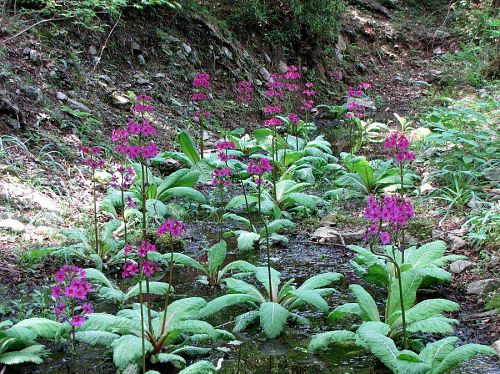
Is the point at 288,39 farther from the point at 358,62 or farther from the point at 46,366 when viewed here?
the point at 46,366

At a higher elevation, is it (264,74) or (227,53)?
(227,53)

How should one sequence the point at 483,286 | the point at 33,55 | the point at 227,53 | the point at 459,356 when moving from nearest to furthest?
1. the point at 459,356
2. the point at 483,286
3. the point at 33,55
4. the point at 227,53

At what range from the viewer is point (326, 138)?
9625 mm

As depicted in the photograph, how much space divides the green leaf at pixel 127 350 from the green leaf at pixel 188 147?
13.0 feet

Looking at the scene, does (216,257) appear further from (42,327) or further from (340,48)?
(340,48)

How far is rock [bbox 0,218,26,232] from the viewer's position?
4.35 m

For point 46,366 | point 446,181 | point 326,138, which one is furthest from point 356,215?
point 326,138

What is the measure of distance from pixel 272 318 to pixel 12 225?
246 centimetres

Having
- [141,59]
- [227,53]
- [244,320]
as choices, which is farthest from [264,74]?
[244,320]

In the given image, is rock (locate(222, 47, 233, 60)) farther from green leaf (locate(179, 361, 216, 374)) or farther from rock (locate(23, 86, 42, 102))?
green leaf (locate(179, 361, 216, 374))

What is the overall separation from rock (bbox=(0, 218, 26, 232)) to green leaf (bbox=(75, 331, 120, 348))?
1.90 m

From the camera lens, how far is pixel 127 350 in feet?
8.39

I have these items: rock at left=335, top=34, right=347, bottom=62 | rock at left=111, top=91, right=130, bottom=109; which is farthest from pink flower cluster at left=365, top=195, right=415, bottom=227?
rock at left=335, top=34, right=347, bottom=62

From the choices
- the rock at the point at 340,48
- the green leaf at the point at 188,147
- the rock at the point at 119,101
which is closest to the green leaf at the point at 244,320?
the green leaf at the point at 188,147
